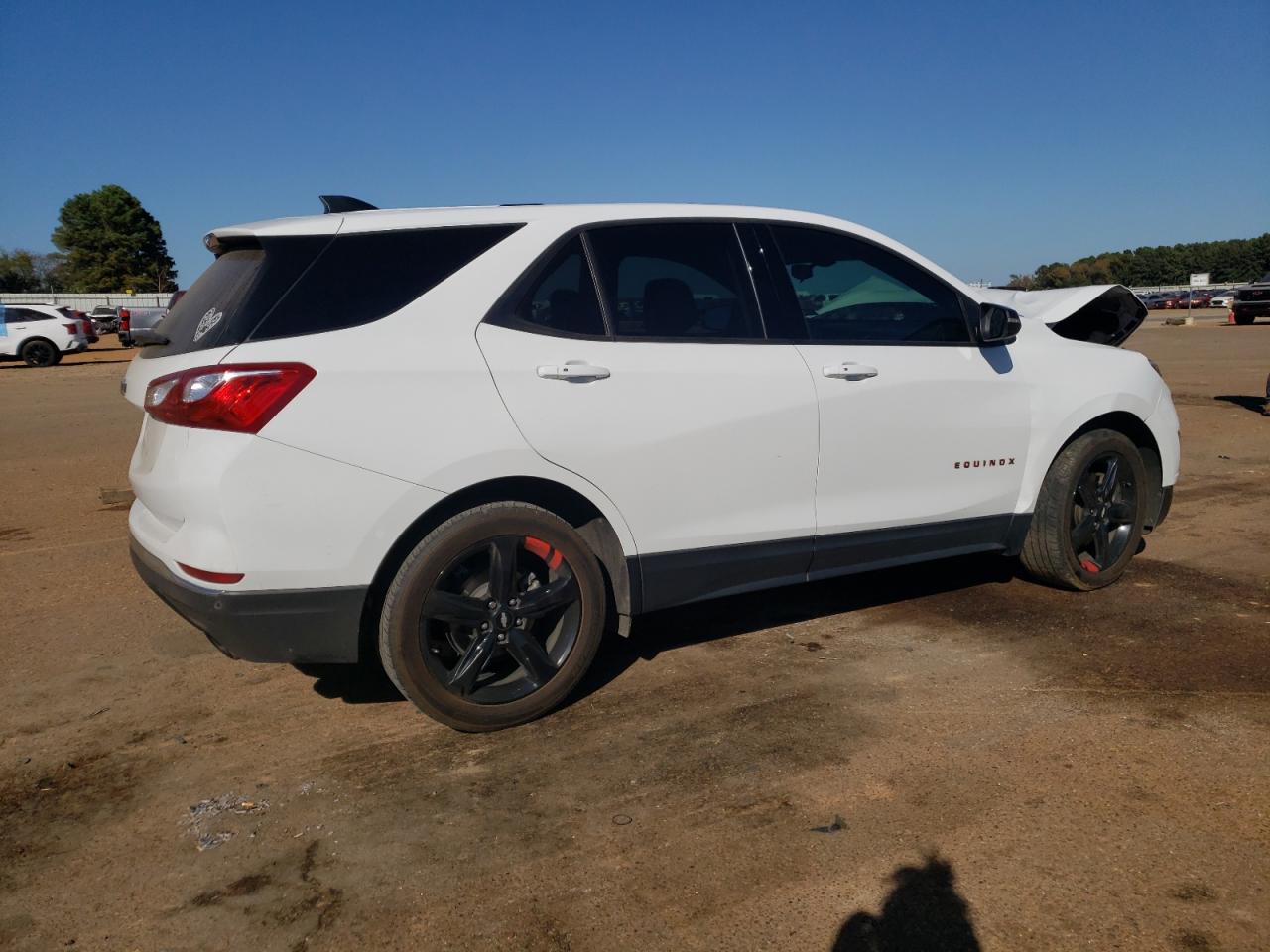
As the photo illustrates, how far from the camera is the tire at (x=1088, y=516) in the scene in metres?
4.73

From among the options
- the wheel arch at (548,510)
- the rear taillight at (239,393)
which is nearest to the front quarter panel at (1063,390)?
the wheel arch at (548,510)

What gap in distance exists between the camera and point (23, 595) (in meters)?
5.20

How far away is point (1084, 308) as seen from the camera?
17.8 feet

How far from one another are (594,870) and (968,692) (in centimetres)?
179

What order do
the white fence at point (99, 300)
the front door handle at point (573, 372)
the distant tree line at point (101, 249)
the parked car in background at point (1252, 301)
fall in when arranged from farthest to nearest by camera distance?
the distant tree line at point (101, 249), the white fence at point (99, 300), the parked car in background at point (1252, 301), the front door handle at point (573, 372)

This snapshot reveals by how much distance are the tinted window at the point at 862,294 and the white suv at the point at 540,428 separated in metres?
0.01

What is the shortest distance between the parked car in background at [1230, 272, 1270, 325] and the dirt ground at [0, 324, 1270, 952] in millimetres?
32357

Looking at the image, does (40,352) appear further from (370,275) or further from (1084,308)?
(1084,308)

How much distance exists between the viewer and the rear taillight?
3029 mm

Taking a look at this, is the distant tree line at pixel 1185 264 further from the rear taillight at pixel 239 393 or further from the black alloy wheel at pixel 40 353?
the rear taillight at pixel 239 393

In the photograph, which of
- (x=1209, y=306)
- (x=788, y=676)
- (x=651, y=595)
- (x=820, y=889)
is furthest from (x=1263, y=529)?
(x=1209, y=306)

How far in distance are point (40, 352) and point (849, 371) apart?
27735 mm

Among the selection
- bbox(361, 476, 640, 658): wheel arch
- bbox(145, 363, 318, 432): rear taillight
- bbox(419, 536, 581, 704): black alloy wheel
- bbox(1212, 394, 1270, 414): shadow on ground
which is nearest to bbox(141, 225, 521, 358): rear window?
bbox(145, 363, 318, 432): rear taillight

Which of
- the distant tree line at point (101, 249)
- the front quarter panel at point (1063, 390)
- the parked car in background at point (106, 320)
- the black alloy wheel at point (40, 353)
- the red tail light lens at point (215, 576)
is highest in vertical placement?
the distant tree line at point (101, 249)
